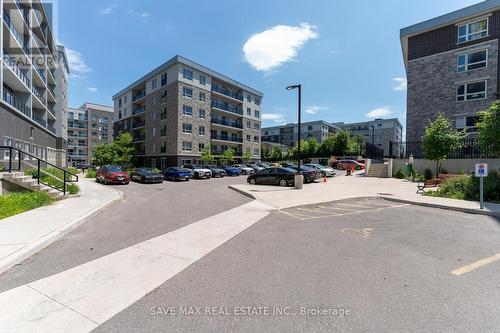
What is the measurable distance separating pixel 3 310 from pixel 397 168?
2871 centimetres

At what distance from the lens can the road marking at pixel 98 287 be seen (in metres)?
3.10

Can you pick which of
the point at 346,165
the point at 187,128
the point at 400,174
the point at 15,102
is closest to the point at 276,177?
the point at 400,174

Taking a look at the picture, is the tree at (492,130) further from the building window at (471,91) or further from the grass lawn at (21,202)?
the grass lawn at (21,202)

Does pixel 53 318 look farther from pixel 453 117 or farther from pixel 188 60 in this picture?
pixel 188 60

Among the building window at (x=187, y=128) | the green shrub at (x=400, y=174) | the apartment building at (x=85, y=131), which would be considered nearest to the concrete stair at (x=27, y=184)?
the green shrub at (x=400, y=174)

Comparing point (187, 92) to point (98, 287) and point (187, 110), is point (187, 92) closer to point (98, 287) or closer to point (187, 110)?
point (187, 110)

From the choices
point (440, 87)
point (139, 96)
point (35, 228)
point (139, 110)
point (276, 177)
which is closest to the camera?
point (35, 228)

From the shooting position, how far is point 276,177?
808 inches

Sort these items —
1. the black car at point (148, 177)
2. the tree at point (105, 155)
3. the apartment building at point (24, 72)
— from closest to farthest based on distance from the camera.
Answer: the apartment building at point (24, 72) → the black car at point (148, 177) → the tree at point (105, 155)

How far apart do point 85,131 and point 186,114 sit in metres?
66.9

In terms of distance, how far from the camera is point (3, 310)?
3268 mm

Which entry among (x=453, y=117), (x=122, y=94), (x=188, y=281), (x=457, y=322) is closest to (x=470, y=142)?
(x=453, y=117)

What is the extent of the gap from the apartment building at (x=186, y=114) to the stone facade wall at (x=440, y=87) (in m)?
30.9

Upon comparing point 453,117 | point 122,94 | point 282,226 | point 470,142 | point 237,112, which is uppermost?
point 122,94
